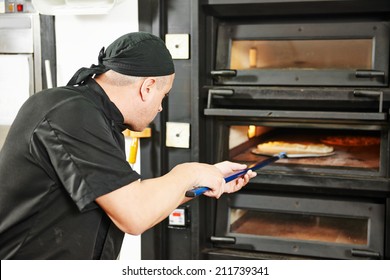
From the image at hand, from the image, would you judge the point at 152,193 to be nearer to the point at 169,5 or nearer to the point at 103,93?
the point at 103,93

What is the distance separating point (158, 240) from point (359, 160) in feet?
3.36

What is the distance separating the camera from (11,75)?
3.09 metres

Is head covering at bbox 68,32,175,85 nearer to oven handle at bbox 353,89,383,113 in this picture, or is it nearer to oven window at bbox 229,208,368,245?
oven handle at bbox 353,89,383,113

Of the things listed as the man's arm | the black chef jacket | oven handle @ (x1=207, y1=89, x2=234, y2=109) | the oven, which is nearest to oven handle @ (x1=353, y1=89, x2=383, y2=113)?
the oven

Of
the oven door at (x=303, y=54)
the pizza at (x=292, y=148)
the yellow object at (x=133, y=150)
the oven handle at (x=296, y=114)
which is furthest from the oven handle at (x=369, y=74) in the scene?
the yellow object at (x=133, y=150)

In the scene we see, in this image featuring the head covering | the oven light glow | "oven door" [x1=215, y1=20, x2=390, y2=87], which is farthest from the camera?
the oven light glow

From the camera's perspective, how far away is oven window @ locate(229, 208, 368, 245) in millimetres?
2855

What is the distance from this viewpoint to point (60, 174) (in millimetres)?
1712

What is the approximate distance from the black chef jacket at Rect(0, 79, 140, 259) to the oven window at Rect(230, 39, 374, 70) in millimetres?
1179

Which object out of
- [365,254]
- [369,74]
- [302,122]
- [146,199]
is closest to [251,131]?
[302,122]

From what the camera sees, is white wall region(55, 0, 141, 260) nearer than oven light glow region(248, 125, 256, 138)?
Yes

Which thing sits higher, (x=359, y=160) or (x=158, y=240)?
(x=359, y=160)

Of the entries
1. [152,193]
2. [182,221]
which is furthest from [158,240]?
[152,193]

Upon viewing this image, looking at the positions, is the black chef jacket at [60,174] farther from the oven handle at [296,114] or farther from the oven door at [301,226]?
the oven door at [301,226]
